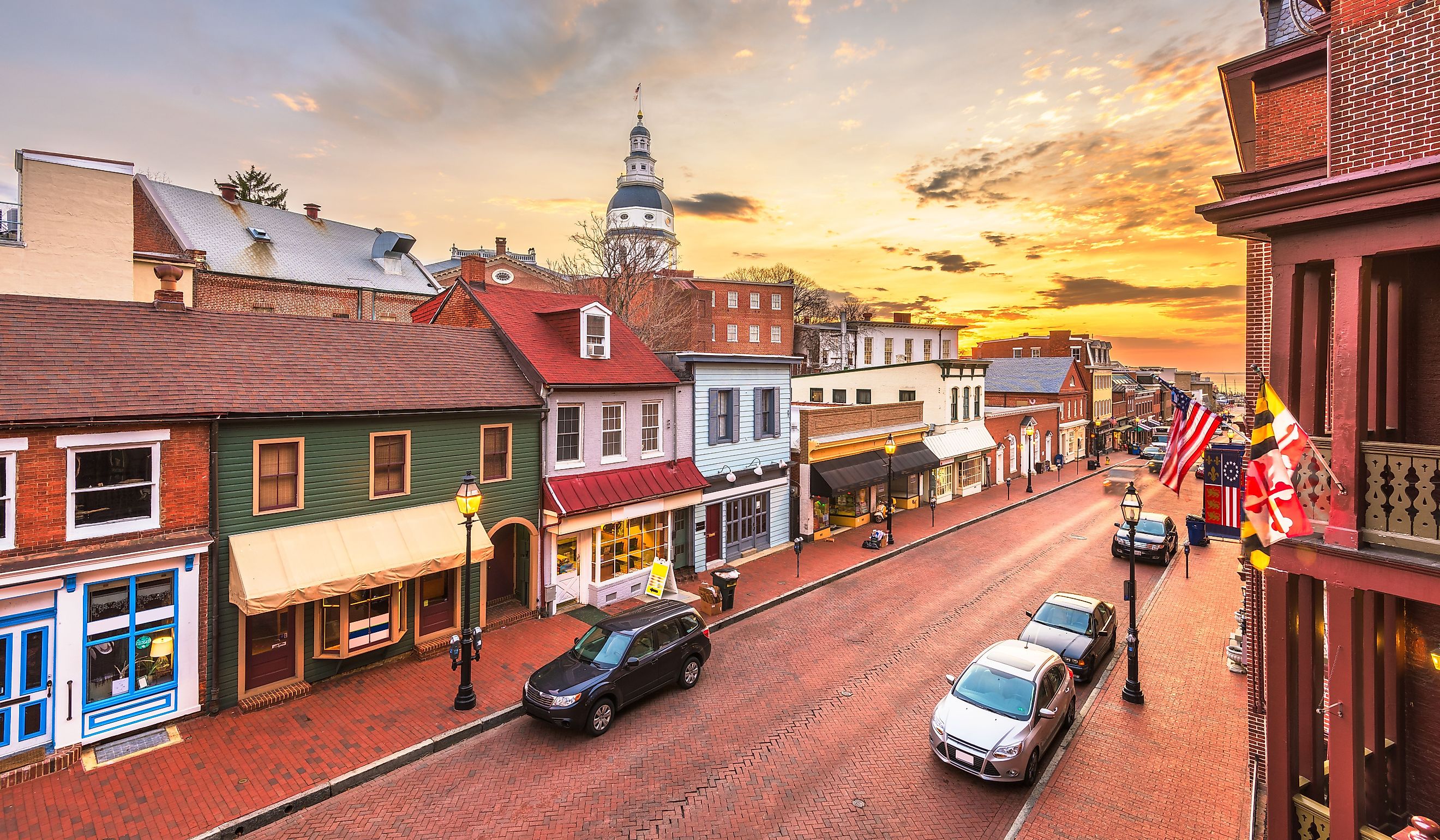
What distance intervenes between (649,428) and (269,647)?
11111mm

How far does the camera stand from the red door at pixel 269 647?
12609 millimetres

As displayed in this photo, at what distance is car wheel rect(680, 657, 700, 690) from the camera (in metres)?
13.6

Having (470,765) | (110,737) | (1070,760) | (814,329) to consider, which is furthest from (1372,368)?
(814,329)

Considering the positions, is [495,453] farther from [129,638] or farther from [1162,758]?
[1162,758]

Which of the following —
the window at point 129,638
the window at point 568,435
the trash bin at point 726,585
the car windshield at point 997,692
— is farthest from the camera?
the trash bin at point 726,585

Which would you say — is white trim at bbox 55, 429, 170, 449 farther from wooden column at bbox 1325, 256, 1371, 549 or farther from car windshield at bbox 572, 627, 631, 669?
wooden column at bbox 1325, 256, 1371, 549

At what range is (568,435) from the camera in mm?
18141

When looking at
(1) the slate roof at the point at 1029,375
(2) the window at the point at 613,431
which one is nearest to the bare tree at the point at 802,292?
(1) the slate roof at the point at 1029,375

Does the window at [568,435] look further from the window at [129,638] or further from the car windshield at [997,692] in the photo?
the car windshield at [997,692]

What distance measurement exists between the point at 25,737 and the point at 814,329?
5854cm

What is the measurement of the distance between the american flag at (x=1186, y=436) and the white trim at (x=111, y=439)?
17766 mm

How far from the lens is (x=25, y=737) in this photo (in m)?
10.3

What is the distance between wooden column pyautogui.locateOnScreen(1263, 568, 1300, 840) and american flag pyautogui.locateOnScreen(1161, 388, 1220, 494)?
3.97m

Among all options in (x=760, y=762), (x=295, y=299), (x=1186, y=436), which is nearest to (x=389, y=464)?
(x=760, y=762)
